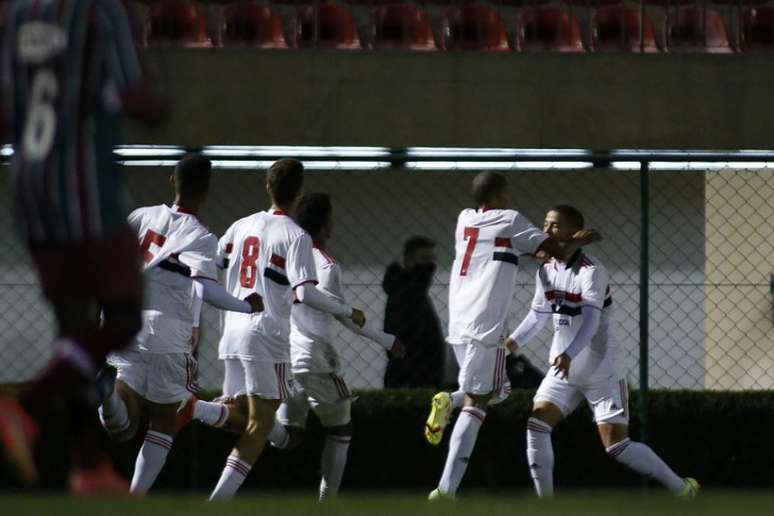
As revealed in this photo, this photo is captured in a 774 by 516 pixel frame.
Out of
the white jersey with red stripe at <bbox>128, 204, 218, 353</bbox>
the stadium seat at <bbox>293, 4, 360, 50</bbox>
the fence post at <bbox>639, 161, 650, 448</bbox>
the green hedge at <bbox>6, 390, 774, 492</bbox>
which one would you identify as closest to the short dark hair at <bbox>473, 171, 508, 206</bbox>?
the fence post at <bbox>639, 161, 650, 448</bbox>

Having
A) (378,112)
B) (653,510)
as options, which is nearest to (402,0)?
(378,112)

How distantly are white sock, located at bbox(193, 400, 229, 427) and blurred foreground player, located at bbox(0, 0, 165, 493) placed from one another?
357cm

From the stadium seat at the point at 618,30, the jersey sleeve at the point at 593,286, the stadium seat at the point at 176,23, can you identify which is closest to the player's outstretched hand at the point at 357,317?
the jersey sleeve at the point at 593,286

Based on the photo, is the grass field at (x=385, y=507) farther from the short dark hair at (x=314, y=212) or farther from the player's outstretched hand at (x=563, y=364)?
the short dark hair at (x=314, y=212)

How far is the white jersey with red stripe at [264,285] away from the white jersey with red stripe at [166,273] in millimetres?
331

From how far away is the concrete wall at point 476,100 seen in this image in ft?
43.4

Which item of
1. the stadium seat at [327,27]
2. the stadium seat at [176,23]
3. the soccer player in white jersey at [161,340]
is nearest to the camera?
the soccer player in white jersey at [161,340]

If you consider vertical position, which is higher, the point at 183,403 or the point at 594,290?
the point at 594,290

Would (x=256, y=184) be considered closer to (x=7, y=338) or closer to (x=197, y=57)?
(x=7, y=338)

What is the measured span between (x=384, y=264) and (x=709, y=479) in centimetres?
262

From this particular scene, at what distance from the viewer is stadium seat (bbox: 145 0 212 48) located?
14352 millimetres

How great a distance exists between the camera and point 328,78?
13.2m

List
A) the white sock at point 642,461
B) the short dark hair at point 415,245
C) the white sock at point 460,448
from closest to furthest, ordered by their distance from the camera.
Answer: the white sock at point 642,461 → the white sock at point 460,448 → the short dark hair at point 415,245

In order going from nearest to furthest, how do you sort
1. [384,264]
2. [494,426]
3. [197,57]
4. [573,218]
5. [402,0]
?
[573,218]
[494,426]
[384,264]
[197,57]
[402,0]
